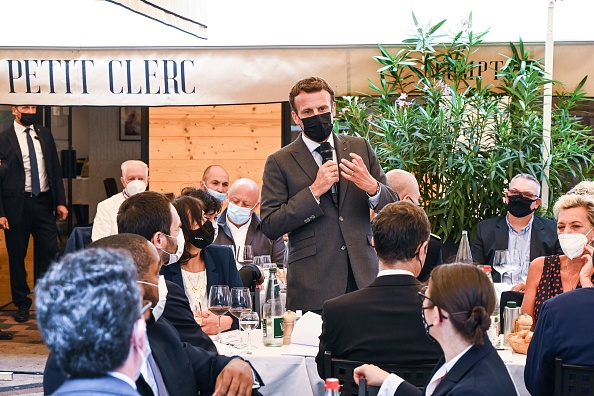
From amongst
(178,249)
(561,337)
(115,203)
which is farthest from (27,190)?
(561,337)

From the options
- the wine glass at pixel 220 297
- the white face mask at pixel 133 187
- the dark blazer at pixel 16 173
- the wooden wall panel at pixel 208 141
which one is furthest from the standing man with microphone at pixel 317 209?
the dark blazer at pixel 16 173

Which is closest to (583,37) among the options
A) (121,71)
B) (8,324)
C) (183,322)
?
(121,71)

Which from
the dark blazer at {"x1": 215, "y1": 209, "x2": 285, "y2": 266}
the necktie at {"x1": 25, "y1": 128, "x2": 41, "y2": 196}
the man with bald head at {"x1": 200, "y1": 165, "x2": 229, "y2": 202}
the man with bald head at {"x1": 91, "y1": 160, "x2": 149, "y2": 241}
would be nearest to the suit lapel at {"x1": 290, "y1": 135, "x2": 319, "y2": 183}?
the man with bald head at {"x1": 91, "y1": 160, "x2": 149, "y2": 241}

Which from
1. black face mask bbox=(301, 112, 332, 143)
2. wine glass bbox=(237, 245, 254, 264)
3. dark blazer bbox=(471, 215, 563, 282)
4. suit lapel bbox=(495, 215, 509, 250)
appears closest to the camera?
black face mask bbox=(301, 112, 332, 143)

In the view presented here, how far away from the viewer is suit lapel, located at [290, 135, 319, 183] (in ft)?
15.4

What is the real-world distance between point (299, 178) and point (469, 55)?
2972 millimetres

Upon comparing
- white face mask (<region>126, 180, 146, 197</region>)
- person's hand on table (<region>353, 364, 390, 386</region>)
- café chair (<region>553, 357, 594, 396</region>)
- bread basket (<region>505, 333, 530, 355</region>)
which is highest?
white face mask (<region>126, 180, 146, 197</region>)

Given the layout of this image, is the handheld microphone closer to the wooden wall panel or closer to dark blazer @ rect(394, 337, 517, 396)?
dark blazer @ rect(394, 337, 517, 396)

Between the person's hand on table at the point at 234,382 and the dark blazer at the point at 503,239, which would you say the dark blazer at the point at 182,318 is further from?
the dark blazer at the point at 503,239

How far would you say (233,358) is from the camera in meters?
3.19

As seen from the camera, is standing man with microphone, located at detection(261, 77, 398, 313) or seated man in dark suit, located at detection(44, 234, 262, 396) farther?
standing man with microphone, located at detection(261, 77, 398, 313)

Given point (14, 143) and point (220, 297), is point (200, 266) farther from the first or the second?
point (14, 143)

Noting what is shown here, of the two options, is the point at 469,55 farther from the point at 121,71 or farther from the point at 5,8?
the point at 5,8

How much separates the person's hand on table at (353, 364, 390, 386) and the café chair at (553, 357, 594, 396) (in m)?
0.64
